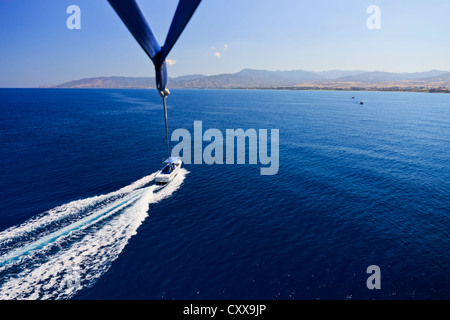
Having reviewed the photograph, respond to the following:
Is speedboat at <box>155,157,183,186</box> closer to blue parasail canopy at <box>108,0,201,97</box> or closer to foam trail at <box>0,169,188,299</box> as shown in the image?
foam trail at <box>0,169,188,299</box>

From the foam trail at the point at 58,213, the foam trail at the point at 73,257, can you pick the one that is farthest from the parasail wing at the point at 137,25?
the foam trail at the point at 58,213

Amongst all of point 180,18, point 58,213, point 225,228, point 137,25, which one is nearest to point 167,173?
point 58,213

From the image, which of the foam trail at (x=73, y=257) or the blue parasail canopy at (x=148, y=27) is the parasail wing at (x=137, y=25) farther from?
the foam trail at (x=73, y=257)
